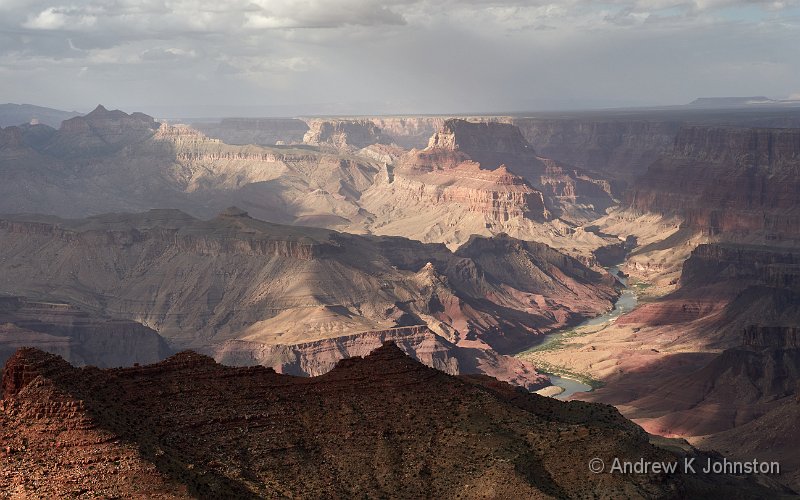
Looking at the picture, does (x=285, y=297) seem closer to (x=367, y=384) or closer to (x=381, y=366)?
(x=381, y=366)

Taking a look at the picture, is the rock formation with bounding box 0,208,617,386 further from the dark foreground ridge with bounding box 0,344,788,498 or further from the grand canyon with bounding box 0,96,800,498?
the dark foreground ridge with bounding box 0,344,788,498

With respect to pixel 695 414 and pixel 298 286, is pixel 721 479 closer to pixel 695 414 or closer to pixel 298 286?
pixel 695 414

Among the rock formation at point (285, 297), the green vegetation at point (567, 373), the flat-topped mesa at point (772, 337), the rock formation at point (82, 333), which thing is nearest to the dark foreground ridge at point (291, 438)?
the flat-topped mesa at point (772, 337)

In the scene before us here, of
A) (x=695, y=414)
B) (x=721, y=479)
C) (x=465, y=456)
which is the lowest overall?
(x=695, y=414)

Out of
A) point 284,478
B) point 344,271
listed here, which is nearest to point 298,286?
point 344,271

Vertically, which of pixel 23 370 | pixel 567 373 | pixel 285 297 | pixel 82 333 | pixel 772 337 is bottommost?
pixel 567 373

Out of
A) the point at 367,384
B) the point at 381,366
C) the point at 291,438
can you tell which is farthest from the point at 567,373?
the point at 291,438

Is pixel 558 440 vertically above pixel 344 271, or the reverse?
pixel 558 440
